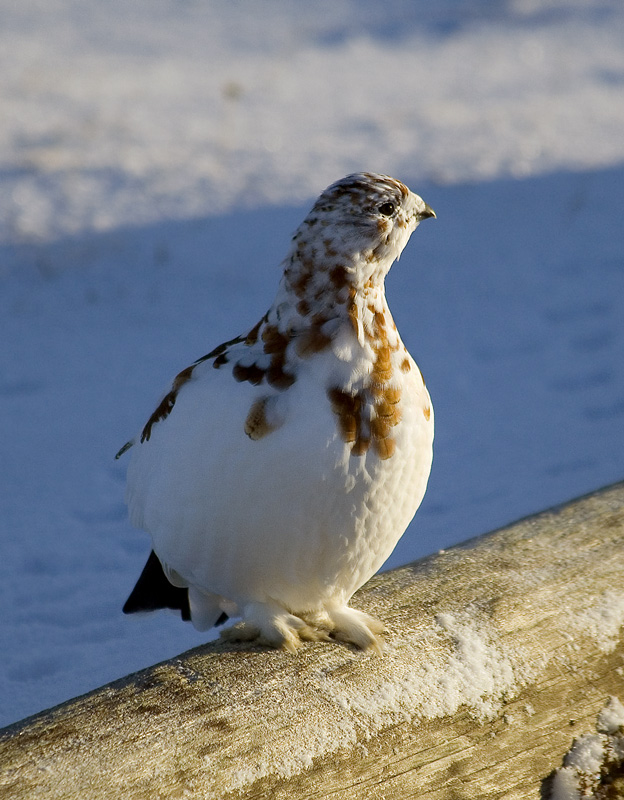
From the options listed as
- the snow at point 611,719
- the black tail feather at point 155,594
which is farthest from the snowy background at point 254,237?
the snow at point 611,719

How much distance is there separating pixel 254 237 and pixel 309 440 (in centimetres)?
395

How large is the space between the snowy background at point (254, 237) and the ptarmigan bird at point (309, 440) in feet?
3.73

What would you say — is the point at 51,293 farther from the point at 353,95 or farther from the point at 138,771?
the point at 138,771

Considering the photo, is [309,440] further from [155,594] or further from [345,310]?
[155,594]

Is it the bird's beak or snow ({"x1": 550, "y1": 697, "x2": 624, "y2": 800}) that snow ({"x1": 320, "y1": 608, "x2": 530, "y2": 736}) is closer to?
snow ({"x1": 550, "y1": 697, "x2": 624, "y2": 800})

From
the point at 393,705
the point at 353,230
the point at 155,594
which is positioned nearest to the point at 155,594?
the point at 155,594

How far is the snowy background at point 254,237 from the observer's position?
3.90 metres

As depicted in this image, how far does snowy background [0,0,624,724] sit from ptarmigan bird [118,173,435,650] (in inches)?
44.8

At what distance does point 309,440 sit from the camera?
195cm

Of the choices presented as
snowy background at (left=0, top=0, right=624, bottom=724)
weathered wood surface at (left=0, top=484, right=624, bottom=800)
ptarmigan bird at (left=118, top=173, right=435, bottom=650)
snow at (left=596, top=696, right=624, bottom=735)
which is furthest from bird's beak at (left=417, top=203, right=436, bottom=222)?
snowy background at (left=0, top=0, right=624, bottom=724)

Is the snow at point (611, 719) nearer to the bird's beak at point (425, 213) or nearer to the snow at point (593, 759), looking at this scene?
the snow at point (593, 759)

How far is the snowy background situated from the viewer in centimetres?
390

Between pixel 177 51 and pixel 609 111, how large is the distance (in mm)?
3261

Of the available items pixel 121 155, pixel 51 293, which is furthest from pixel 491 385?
pixel 121 155
